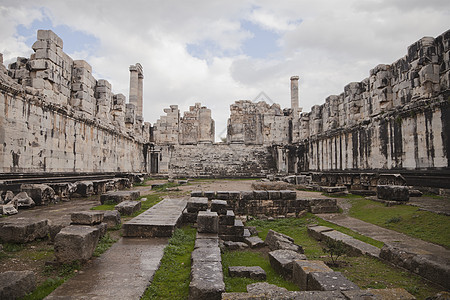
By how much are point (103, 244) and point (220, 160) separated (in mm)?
20379

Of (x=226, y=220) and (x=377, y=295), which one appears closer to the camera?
(x=377, y=295)

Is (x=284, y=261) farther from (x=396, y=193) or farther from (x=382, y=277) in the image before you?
(x=396, y=193)

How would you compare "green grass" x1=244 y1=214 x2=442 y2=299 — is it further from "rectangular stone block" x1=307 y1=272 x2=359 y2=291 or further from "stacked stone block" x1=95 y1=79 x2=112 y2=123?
"stacked stone block" x1=95 y1=79 x2=112 y2=123

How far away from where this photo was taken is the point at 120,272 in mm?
3627

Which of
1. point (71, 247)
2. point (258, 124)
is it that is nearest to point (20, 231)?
point (71, 247)

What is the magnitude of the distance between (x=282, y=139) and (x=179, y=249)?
1029 inches

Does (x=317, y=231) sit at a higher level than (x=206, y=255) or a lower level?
lower

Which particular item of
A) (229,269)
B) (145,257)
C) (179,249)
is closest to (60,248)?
(145,257)

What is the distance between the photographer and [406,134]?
10.9 meters

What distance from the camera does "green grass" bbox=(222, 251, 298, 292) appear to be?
3.90 meters

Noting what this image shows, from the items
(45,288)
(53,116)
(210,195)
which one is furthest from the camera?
(53,116)

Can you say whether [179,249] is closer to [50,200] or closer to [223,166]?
[50,200]

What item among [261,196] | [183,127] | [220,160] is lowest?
[261,196]

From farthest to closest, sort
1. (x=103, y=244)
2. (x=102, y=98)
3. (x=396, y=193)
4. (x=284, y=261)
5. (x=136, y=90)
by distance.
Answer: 1. (x=136, y=90)
2. (x=102, y=98)
3. (x=396, y=193)
4. (x=103, y=244)
5. (x=284, y=261)
